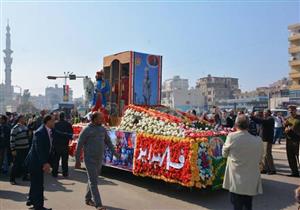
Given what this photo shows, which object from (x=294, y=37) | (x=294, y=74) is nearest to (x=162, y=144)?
(x=294, y=74)

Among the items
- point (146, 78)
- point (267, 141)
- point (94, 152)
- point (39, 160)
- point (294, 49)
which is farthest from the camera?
point (294, 49)

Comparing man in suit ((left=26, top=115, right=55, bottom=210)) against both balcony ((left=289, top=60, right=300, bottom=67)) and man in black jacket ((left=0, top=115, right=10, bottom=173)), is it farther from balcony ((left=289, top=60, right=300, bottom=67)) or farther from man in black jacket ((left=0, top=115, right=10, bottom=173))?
balcony ((left=289, top=60, right=300, bottom=67))

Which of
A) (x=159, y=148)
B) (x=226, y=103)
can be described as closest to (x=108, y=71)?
(x=159, y=148)

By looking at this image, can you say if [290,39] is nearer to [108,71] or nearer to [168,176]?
[108,71]

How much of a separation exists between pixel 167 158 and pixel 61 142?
381 cm

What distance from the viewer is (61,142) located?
33.7ft

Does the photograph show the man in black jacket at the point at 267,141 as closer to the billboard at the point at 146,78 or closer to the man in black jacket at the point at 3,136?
the billboard at the point at 146,78

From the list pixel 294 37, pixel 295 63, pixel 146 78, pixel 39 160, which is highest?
pixel 294 37

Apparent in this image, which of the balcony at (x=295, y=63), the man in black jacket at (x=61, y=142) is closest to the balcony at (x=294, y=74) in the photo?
the balcony at (x=295, y=63)

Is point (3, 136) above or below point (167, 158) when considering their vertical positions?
above

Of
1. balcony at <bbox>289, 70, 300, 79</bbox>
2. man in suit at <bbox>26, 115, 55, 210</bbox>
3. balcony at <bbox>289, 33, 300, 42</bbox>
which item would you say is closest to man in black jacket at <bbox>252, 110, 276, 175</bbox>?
man in suit at <bbox>26, 115, 55, 210</bbox>

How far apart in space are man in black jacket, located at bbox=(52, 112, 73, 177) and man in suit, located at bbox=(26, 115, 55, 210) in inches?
136

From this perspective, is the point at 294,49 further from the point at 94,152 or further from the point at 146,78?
the point at 94,152

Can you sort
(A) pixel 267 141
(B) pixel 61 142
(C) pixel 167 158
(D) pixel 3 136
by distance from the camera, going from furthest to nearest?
(A) pixel 267 141 → (B) pixel 61 142 → (D) pixel 3 136 → (C) pixel 167 158
